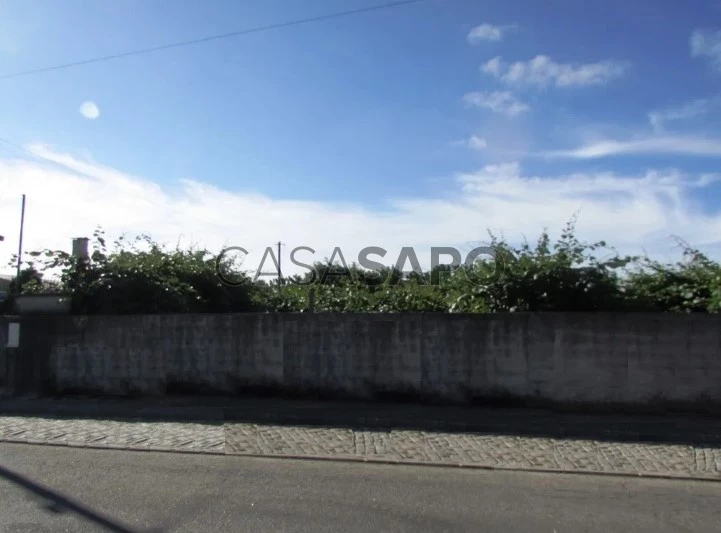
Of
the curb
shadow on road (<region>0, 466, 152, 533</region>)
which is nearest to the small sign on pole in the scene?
the curb

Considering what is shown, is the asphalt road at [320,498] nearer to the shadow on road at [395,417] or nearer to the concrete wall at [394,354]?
the shadow on road at [395,417]

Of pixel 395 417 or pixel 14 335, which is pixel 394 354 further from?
pixel 14 335

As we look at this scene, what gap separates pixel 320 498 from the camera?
237 inches

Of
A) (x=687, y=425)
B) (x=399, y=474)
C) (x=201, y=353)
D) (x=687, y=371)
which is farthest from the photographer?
(x=201, y=353)

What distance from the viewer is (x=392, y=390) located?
447 inches

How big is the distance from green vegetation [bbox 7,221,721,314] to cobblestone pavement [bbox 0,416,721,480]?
3.61 m

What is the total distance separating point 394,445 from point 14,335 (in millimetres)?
9101

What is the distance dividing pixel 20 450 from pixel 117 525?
392cm

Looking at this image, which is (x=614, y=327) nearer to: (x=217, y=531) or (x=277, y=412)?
(x=277, y=412)

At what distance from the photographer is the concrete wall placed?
10289mm

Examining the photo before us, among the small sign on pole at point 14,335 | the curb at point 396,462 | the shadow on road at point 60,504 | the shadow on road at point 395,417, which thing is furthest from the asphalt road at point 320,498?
the small sign on pole at point 14,335

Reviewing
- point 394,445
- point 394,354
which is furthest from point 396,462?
point 394,354

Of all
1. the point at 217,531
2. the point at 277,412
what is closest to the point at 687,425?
the point at 277,412

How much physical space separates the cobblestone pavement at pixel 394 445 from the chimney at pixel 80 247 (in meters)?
4.75
